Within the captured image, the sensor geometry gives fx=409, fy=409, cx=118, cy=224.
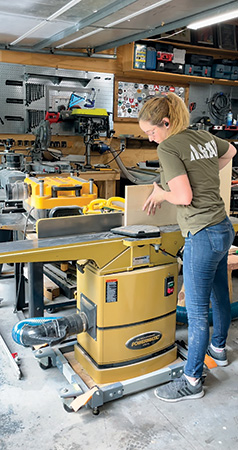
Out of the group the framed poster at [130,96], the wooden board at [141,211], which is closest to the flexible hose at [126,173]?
the framed poster at [130,96]

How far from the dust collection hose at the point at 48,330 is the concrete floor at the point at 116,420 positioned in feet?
0.94

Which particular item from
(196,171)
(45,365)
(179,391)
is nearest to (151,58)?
(196,171)

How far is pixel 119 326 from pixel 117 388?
0.28 metres

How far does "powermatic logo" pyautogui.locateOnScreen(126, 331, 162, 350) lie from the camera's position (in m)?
1.95

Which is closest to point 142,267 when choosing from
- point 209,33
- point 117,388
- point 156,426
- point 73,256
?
point 73,256

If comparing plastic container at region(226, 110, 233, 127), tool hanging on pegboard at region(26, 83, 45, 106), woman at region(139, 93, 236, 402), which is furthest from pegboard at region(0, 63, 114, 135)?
woman at region(139, 93, 236, 402)

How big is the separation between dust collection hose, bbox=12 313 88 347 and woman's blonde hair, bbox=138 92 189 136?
97cm

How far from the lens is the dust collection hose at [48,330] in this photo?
1.85 m

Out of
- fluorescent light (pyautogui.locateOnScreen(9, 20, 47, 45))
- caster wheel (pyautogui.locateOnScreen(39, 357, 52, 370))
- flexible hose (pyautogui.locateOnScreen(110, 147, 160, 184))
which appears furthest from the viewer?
flexible hose (pyautogui.locateOnScreen(110, 147, 160, 184))

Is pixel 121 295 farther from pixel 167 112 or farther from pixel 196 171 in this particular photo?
pixel 167 112

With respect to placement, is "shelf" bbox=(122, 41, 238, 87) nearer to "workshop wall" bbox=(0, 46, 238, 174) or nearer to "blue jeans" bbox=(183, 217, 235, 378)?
"workshop wall" bbox=(0, 46, 238, 174)


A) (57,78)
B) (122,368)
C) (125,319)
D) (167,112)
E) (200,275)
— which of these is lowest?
(122,368)

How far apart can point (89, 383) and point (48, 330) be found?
33 cm

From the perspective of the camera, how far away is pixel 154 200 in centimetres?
190
